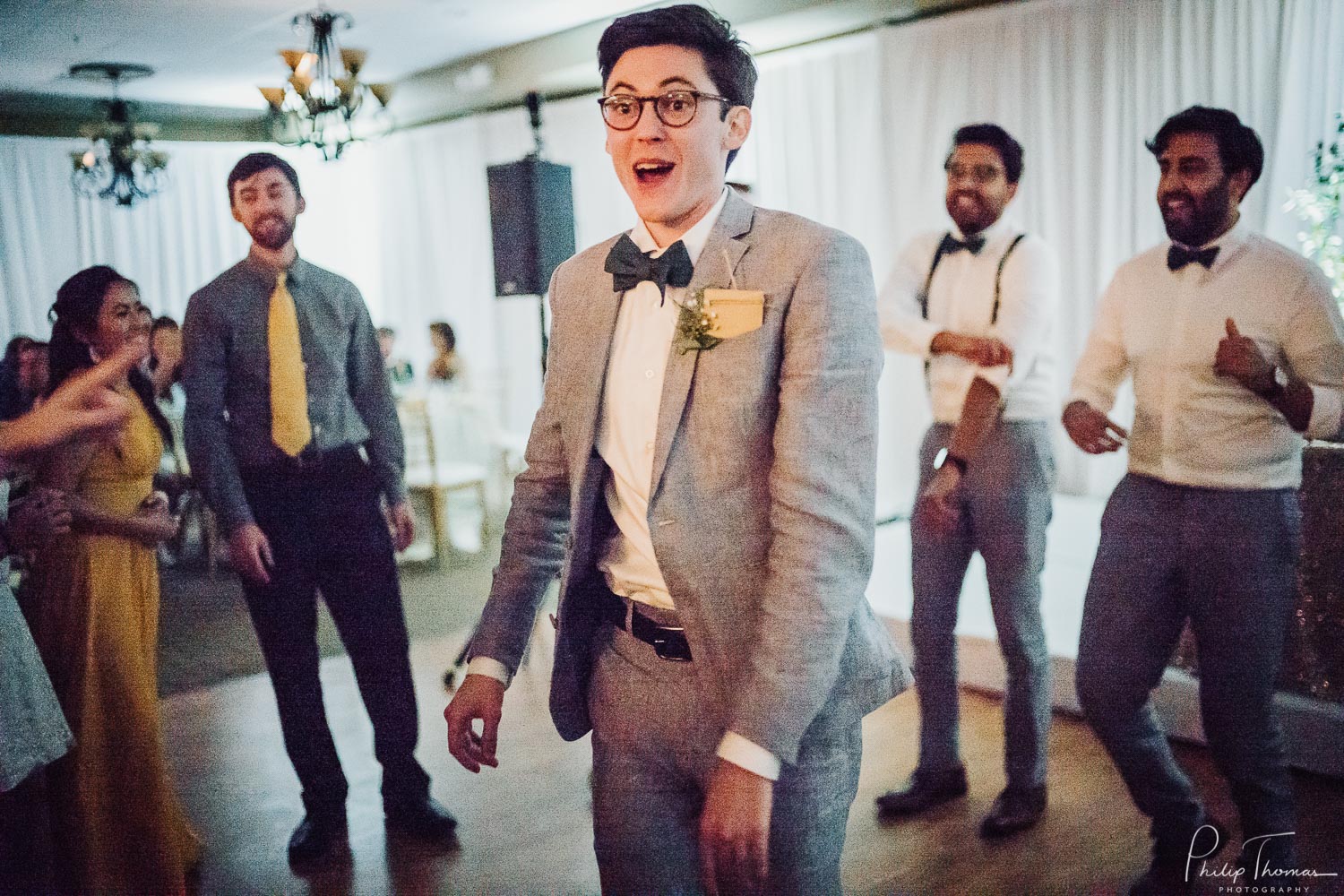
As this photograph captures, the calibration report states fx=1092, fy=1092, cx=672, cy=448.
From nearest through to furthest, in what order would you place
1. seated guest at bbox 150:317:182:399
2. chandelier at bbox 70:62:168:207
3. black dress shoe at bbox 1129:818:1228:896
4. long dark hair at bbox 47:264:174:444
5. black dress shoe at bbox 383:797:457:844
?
long dark hair at bbox 47:264:174:444 < black dress shoe at bbox 1129:818:1228:896 < black dress shoe at bbox 383:797:457:844 < seated guest at bbox 150:317:182:399 < chandelier at bbox 70:62:168:207

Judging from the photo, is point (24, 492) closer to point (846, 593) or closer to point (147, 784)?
point (147, 784)

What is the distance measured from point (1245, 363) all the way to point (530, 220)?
7.18ft

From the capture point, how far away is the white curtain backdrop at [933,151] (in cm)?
386

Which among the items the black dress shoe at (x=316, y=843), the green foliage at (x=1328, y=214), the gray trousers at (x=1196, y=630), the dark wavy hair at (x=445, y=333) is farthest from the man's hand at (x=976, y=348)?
the dark wavy hair at (x=445, y=333)

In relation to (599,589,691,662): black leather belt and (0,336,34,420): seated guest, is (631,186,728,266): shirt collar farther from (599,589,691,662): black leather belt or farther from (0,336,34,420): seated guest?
(0,336,34,420): seated guest

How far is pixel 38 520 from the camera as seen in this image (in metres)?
2.27

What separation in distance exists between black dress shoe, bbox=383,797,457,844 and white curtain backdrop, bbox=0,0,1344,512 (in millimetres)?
1579

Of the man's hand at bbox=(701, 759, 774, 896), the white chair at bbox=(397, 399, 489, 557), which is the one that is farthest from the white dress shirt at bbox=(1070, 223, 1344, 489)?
the white chair at bbox=(397, 399, 489, 557)

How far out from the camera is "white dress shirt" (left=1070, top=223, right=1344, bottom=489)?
7.28 feet

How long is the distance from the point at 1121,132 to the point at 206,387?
4.43 m

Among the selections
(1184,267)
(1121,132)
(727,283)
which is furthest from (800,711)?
(1121,132)

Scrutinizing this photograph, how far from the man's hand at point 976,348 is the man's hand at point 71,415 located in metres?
1.88

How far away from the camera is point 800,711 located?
4.15 ft

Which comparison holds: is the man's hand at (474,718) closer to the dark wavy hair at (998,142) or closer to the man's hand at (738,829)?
the man's hand at (738,829)
